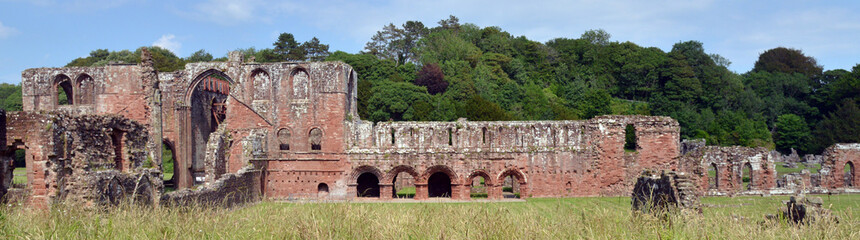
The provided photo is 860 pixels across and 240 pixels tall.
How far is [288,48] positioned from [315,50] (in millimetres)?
2627

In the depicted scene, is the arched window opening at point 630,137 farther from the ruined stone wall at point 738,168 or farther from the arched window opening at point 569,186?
the arched window opening at point 569,186

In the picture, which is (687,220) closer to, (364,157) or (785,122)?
(364,157)

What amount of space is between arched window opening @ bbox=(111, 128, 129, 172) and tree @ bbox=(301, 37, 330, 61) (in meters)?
45.0

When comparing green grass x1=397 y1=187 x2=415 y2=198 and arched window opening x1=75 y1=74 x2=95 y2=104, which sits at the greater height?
arched window opening x1=75 y1=74 x2=95 y2=104

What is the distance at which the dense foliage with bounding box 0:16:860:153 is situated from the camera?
5009 cm

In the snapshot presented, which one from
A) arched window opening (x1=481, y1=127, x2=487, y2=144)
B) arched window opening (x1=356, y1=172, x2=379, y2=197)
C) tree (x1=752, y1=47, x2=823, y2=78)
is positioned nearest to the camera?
arched window opening (x1=481, y1=127, x2=487, y2=144)

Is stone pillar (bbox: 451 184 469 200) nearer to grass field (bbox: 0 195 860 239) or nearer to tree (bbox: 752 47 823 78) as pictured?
grass field (bbox: 0 195 860 239)

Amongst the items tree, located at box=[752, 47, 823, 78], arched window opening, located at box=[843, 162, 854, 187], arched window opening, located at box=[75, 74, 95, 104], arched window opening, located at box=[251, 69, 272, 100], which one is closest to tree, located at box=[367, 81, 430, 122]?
arched window opening, located at box=[251, 69, 272, 100]

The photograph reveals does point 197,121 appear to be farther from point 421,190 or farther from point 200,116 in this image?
point 421,190

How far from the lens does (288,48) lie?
2404 inches

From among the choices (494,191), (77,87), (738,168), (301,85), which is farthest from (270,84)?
(738,168)

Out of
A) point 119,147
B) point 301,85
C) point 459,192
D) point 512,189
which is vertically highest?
point 301,85

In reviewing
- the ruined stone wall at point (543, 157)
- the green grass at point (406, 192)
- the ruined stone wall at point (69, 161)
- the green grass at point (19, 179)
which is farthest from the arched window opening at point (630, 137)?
the ruined stone wall at point (69, 161)

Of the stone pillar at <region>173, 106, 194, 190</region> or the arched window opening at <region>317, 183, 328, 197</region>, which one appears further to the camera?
the stone pillar at <region>173, 106, 194, 190</region>
